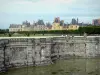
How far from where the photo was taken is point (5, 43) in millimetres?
27938

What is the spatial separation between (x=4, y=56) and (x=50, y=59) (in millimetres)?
6655

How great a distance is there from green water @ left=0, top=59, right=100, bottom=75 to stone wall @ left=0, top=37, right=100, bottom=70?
1.16 meters

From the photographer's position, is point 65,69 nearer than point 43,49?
Result: Yes

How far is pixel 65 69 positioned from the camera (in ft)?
96.7

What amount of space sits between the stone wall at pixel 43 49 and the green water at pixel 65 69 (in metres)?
1.16

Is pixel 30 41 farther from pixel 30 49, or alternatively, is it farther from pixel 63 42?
pixel 63 42

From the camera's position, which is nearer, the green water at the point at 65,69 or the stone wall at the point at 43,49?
the green water at the point at 65,69

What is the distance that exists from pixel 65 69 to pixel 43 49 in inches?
155

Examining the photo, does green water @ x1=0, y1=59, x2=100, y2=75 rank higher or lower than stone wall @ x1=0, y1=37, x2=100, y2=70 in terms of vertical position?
lower

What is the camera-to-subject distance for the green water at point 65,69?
27322mm

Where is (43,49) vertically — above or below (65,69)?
above

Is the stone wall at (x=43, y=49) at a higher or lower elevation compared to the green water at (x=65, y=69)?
higher

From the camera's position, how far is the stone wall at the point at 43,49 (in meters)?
28.4

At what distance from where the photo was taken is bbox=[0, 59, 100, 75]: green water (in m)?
27.3
